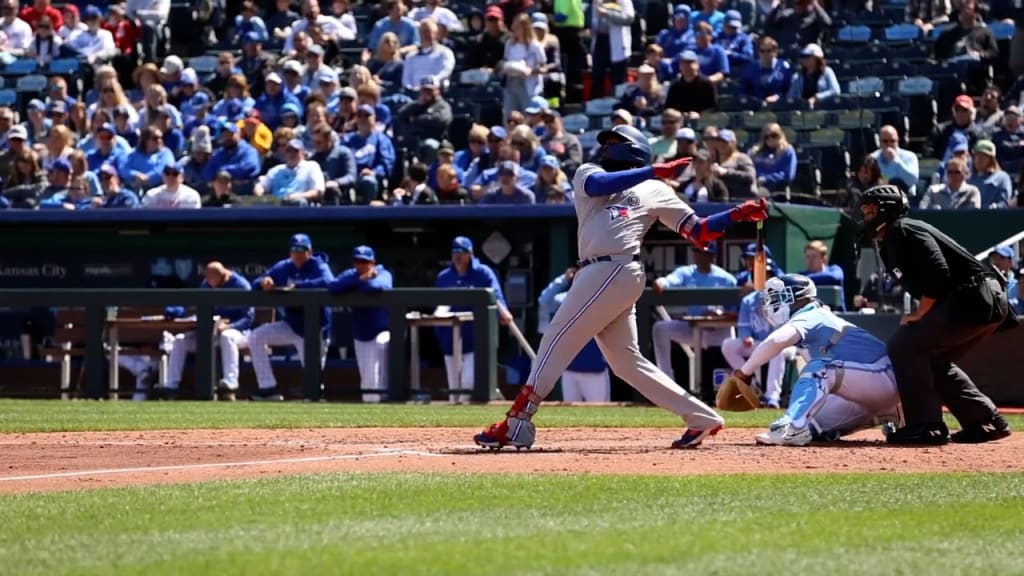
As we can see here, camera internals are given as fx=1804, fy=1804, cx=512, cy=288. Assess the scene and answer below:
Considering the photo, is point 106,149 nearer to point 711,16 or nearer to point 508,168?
point 508,168

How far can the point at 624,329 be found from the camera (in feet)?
32.5

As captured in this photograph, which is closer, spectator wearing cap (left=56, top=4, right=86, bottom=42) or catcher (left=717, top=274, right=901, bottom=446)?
catcher (left=717, top=274, right=901, bottom=446)

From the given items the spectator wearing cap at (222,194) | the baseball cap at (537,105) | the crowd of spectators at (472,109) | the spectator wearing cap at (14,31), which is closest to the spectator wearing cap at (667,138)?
the crowd of spectators at (472,109)

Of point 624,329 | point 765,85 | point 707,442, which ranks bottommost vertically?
point 707,442

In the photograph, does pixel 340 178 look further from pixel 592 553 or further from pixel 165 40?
pixel 592 553

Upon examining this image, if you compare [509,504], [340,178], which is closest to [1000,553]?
[509,504]

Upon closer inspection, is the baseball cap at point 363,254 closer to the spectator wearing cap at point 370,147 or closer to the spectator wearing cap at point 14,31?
the spectator wearing cap at point 370,147

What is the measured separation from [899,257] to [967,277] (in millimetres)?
424

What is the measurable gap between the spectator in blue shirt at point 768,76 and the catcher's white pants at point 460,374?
4.87 m

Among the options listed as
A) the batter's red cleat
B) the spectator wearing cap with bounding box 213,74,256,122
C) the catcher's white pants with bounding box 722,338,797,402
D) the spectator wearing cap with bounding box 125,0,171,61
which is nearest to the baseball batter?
the batter's red cleat

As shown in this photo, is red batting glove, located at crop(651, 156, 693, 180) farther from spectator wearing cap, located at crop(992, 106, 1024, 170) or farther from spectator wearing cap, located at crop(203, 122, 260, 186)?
spectator wearing cap, located at crop(203, 122, 260, 186)

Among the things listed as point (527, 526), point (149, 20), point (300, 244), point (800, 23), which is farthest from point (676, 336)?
point (149, 20)

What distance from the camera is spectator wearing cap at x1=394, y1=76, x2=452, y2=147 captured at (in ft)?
67.7

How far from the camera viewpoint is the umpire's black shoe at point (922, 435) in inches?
408
